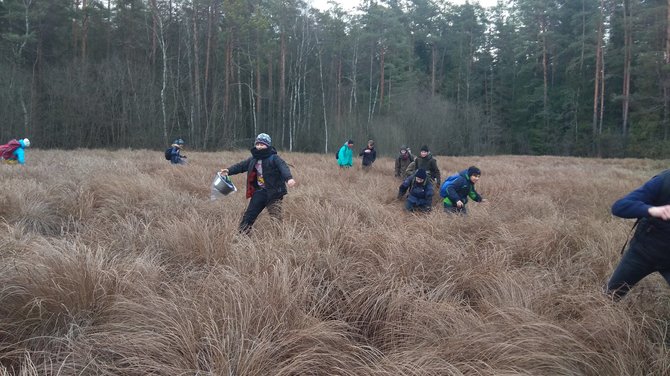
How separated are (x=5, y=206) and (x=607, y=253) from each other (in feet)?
24.7

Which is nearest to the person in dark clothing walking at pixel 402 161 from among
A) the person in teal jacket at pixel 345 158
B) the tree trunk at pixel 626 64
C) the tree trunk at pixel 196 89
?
the person in teal jacket at pixel 345 158

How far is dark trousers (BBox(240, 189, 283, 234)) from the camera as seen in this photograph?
548 centimetres

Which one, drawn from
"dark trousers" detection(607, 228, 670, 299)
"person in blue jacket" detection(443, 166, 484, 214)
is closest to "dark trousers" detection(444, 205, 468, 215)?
"person in blue jacket" detection(443, 166, 484, 214)

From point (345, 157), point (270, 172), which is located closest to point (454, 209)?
point (270, 172)

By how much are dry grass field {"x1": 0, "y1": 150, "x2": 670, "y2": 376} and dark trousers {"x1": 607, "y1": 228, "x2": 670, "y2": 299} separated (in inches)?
7.1

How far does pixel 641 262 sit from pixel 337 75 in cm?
3699

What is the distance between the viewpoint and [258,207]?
556 cm

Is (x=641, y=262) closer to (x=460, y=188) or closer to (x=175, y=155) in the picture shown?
(x=460, y=188)

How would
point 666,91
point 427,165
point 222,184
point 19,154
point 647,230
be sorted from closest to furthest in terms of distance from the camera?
point 647,230 < point 222,184 < point 427,165 < point 19,154 < point 666,91

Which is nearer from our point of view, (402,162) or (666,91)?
(402,162)

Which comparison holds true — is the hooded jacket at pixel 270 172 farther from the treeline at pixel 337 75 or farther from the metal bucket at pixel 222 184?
the treeline at pixel 337 75

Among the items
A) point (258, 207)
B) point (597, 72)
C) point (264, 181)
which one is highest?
point (597, 72)

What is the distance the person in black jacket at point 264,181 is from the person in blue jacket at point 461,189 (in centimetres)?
280

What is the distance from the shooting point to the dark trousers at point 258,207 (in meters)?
5.48
